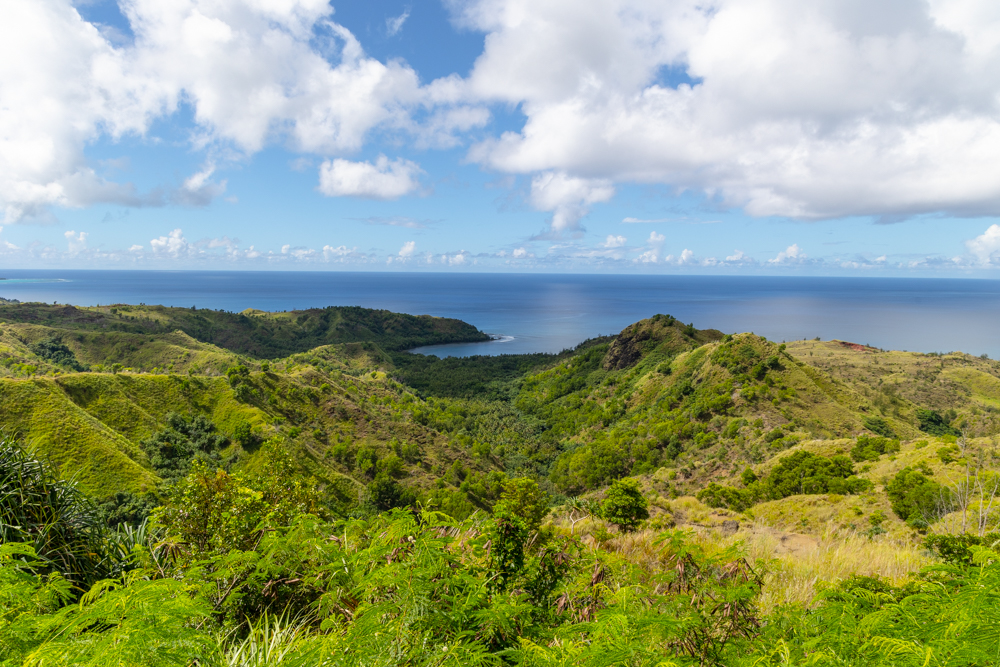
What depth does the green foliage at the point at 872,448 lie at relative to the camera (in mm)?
27531

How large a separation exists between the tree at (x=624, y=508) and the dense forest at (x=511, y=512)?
0.09 meters

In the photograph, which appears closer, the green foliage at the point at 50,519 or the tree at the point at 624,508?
the green foliage at the point at 50,519

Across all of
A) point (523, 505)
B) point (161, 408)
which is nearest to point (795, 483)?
point (523, 505)

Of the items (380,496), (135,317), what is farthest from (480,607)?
(135,317)

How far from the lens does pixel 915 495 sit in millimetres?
18766

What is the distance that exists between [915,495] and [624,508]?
14.5m

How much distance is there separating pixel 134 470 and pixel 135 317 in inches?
4758

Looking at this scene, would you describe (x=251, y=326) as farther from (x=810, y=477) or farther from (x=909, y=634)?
(x=909, y=634)

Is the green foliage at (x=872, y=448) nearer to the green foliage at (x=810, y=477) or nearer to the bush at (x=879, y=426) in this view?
the green foliage at (x=810, y=477)

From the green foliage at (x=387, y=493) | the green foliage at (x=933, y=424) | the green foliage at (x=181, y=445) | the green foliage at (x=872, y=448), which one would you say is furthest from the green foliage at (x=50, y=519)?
the green foliage at (x=933, y=424)

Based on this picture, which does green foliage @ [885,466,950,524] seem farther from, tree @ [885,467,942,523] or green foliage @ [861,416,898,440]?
→ green foliage @ [861,416,898,440]

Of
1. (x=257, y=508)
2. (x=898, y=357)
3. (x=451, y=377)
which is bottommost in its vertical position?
(x=451, y=377)

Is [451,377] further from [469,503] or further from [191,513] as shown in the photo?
[191,513]

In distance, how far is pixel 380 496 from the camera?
3712 centimetres
